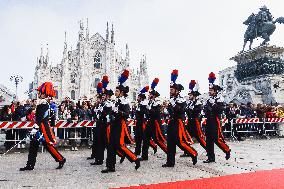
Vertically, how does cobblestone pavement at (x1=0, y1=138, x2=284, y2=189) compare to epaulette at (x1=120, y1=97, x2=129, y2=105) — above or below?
below

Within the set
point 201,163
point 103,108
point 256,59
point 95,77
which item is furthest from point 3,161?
point 95,77

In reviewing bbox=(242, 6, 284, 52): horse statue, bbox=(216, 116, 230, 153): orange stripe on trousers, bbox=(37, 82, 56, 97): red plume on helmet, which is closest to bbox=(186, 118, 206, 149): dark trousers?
bbox=(216, 116, 230, 153): orange stripe on trousers

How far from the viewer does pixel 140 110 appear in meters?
9.23

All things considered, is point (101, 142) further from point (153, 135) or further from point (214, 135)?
point (214, 135)

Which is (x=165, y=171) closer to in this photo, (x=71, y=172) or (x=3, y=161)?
(x=71, y=172)

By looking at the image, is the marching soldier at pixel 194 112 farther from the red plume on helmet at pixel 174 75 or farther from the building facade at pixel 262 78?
the building facade at pixel 262 78

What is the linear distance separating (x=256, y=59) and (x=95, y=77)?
44.1m

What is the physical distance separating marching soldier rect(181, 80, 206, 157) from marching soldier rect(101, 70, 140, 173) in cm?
243

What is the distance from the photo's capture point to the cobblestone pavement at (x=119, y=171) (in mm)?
5945

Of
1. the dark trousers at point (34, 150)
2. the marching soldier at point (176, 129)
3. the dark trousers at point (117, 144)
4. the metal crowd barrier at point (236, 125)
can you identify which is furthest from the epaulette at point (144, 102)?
the metal crowd barrier at point (236, 125)

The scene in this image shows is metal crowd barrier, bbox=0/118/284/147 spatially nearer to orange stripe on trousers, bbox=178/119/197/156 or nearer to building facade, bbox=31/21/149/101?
orange stripe on trousers, bbox=178/119/197/156

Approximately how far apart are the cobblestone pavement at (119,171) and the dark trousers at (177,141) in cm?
30

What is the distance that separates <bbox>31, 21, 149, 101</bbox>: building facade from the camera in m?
60.6

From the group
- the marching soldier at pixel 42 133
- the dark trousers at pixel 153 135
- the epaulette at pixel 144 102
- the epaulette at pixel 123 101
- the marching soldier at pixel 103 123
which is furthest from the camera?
the epaulette at pixel 144 102
